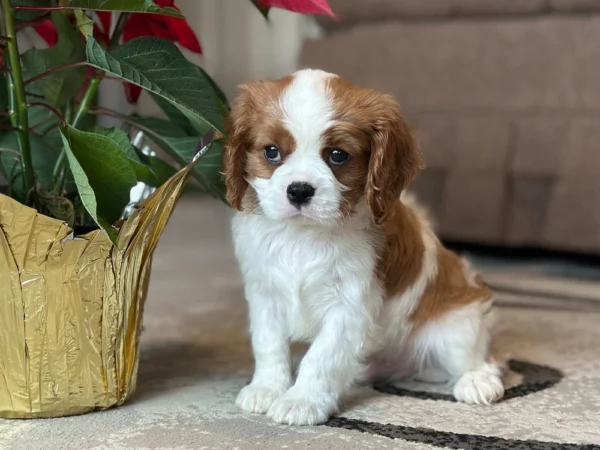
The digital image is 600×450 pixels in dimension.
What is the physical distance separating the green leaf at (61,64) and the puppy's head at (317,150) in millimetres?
242

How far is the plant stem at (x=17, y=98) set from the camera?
110cm

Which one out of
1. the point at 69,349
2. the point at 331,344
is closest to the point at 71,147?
the point at 69,349

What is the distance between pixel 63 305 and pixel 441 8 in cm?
178

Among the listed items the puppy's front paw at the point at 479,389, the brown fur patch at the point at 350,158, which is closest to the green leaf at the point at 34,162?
the brown fur patch at the point at 350,158

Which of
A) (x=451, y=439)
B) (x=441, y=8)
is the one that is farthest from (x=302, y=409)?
(x=441, y=8)

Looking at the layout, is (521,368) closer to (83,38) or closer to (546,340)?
(546,340)

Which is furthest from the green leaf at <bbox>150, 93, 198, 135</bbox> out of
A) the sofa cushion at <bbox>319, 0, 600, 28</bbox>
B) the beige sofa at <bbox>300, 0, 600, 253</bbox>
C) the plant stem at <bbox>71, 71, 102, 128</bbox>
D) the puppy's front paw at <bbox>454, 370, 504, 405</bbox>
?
the beige sofa at <bbox>300, 0, 600, 253</bbox>

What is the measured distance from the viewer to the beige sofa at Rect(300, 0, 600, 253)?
2.27 meters

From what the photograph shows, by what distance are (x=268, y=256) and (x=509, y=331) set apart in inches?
28.0

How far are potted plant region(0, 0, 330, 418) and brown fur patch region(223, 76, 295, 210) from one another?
34 mm

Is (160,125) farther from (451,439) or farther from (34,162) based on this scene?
(451,439)

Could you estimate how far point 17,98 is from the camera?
3.72 ft

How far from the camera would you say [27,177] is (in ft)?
3.84

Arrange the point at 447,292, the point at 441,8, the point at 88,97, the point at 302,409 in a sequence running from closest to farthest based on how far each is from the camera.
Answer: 1. the point at 302,409
2. the point at 88,97
3. the point at 447,292
4. the point at 441,8
